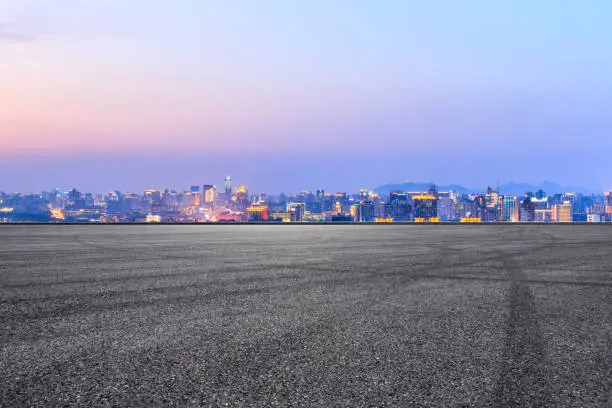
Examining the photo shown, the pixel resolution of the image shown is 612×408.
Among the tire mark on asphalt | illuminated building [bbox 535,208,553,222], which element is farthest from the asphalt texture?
illuminated building [bbox 535,208,553,222]

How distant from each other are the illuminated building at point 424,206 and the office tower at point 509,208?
30.2 m

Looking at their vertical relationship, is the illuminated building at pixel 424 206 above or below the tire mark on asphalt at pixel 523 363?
above

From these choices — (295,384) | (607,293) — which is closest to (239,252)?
(607,293)

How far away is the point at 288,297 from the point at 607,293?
5.01 metres

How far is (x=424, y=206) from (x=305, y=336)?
14379cm

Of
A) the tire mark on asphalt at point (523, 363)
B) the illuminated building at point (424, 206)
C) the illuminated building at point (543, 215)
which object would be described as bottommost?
the illuminated building at point (543, 215)

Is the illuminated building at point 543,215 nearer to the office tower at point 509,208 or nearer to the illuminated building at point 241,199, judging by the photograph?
the office tower at point 509,208

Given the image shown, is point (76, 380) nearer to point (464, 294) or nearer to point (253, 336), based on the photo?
point (253, 336)

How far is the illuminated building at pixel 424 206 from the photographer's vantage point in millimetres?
143500

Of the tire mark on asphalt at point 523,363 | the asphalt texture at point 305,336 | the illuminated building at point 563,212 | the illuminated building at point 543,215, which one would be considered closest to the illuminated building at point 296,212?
the illuminated building at point 563,212

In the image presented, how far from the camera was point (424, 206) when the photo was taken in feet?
480

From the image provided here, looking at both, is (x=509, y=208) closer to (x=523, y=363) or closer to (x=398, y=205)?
(x=398, y=205)

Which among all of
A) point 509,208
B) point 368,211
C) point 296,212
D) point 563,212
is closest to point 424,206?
point 368,211

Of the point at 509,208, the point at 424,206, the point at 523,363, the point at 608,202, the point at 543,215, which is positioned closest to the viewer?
the point at 523,363
